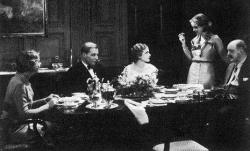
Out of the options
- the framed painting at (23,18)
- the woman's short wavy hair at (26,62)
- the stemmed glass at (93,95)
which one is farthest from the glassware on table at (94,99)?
the framed painting at (23,18)

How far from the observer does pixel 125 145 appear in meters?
4.29

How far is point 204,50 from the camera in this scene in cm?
507

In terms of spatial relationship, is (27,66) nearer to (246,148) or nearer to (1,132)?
(1,132)

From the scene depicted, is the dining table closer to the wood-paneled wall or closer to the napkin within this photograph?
the napkin

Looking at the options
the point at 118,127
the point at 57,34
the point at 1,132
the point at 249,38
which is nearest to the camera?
the point at 1,132

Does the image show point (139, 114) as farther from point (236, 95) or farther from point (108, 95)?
point (236, 95)

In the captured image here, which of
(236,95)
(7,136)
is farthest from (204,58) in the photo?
(7,136)

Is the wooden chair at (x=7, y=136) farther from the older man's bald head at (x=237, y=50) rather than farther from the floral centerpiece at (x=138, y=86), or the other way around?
the older man's bald head at (x=237, y=50)

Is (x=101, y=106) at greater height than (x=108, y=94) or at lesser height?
lesser

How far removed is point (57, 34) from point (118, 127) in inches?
115

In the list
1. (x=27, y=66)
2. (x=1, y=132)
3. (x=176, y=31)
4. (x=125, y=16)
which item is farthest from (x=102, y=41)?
(x=1, y=132)

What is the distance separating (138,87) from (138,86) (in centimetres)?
1

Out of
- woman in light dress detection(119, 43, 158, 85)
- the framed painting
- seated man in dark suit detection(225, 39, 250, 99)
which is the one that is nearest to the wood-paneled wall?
the framed painting

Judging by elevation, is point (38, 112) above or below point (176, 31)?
below
